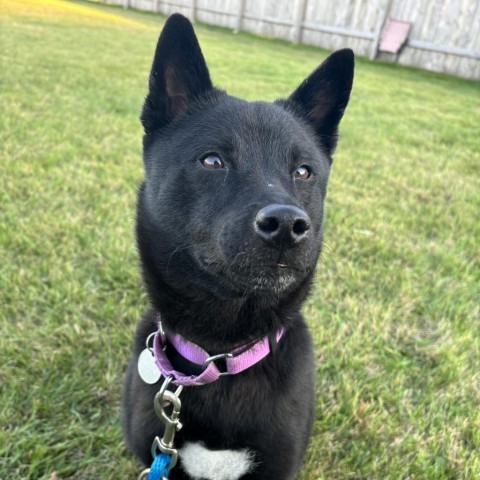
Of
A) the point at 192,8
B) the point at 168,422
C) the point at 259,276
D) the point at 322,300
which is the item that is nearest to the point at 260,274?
the point at 259,276

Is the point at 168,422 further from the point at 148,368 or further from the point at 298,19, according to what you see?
the point at 298,19

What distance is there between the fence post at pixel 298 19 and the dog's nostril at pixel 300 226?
15.0 metres

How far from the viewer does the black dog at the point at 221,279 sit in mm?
1595

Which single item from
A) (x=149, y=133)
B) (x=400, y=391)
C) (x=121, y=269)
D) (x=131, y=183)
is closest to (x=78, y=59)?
(x=131, y=183)

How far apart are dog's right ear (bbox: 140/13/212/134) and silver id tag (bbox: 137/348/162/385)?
0.88 m

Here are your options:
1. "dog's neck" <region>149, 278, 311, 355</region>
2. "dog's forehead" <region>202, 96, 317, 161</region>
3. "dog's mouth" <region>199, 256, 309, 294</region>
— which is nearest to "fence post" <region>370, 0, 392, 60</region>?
"dog's forehead" <region>202, 96, 317, 161</region>

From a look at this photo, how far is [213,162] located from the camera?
66.4 inches

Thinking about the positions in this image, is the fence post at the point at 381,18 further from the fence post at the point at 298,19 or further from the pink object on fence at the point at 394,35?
the fence post at the point at 298,19

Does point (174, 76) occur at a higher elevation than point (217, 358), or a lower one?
higher

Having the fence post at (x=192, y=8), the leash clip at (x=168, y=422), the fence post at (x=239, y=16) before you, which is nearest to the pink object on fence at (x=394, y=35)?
the fence post at (x=239, y=16)

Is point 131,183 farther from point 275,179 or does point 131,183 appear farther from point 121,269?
point 275,179

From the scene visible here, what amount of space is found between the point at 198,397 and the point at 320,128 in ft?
4.05

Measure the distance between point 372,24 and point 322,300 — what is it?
12437 mm

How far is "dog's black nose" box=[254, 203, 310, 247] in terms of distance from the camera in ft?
4.23
